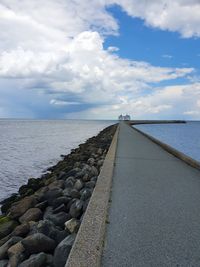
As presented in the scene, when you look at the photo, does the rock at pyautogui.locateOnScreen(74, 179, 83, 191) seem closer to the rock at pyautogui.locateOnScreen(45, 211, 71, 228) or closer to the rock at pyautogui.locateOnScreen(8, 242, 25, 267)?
the rock at pyautogui.locateOnScreen(45, 211, 71, 228)

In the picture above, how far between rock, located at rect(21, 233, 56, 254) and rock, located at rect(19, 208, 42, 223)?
1.94 m

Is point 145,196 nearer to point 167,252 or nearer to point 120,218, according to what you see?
point 120,218

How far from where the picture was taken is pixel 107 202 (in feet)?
15.8

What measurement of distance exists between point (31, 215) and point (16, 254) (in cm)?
213

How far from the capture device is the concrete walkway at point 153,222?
3064 mm

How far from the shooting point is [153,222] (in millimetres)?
4039

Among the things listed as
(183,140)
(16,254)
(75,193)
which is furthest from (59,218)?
(183,140)

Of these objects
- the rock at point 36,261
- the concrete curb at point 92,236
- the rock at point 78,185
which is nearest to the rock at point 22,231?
the concrete curb at point 92,236

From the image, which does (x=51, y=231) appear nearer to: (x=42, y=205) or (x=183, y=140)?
(x=42, y=205)

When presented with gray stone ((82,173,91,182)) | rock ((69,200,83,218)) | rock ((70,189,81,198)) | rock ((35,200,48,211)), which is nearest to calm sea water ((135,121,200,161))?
gray stone ((82,173,91,182))

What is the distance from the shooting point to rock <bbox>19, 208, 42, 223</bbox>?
19.1 feet

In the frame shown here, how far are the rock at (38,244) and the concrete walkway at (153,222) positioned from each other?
74 centimetres

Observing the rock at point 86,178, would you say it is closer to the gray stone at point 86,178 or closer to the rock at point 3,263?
the gray stone at point 86,178

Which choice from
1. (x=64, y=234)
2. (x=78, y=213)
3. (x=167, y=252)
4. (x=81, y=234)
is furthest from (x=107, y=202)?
(x=167, y=252)
